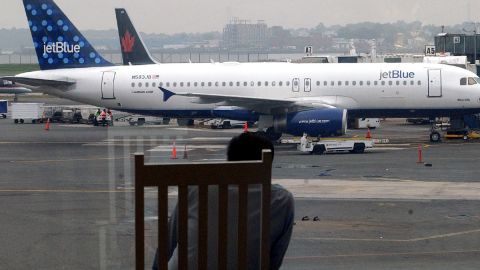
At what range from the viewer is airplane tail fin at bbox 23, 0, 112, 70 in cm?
4219

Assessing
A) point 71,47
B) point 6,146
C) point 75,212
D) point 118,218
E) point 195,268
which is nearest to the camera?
point 195,268

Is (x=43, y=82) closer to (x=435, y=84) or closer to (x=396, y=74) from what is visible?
(x=396, y=74)

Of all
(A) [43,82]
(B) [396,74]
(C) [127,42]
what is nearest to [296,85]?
(B) [396,74]

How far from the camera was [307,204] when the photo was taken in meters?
21.6

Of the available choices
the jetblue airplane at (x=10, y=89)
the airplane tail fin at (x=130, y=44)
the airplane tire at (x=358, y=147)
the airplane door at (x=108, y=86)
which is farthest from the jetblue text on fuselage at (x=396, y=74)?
the jetblue airplane at (x=10, y=89)

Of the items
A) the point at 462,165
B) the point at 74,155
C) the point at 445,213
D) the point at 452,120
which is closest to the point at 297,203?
the point at 445,213

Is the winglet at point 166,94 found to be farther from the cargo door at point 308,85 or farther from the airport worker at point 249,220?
the airport worker at point 249,220

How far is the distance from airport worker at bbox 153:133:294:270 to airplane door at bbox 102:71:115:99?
3461 cm

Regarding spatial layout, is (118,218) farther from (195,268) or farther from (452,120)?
(452,120)

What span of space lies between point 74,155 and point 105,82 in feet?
21.5

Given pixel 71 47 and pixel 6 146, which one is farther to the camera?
pixel 71 47

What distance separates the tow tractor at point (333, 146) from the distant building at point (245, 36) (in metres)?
93.4

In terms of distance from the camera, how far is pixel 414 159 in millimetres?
32219

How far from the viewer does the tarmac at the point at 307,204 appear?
15.2 m
